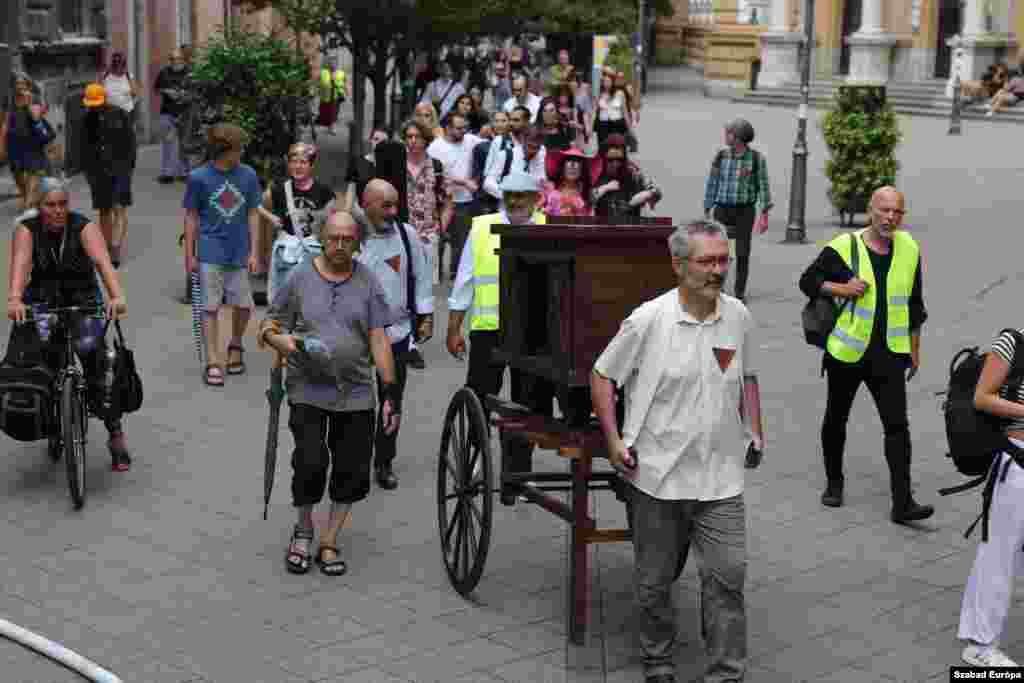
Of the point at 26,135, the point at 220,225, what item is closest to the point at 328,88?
the point at 26,135

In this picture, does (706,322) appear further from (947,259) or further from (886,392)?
(947,259)

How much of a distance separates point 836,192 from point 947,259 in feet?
9.64

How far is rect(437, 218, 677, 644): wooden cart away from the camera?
273 inches

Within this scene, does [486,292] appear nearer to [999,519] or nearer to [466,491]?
[466,491]

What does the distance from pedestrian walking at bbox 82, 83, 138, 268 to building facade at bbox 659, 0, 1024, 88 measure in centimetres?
3058

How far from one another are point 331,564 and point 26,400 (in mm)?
2052

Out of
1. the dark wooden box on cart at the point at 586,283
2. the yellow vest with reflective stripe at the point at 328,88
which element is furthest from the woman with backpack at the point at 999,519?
the yellow vest with reflective stripe at the point at 328,88

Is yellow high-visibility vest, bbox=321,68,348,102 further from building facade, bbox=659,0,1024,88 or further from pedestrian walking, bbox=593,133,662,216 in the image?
pedestrian walking, bbox=593,133,662,216

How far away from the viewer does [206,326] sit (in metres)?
12.1

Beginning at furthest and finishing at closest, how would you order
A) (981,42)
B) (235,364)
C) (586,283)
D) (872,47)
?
(872,47) < (981,42) < (235,364) < (586,283)

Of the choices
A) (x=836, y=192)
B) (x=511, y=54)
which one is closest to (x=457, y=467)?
→ (x=836, y=192)

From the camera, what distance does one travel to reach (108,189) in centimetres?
1712

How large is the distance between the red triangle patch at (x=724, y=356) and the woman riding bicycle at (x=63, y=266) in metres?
3.99

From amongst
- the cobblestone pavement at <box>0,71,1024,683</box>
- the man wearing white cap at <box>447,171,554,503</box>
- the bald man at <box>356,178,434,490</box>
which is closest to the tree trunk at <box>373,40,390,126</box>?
the cobblestone pavement at <box>0,71,1024,683</box>
